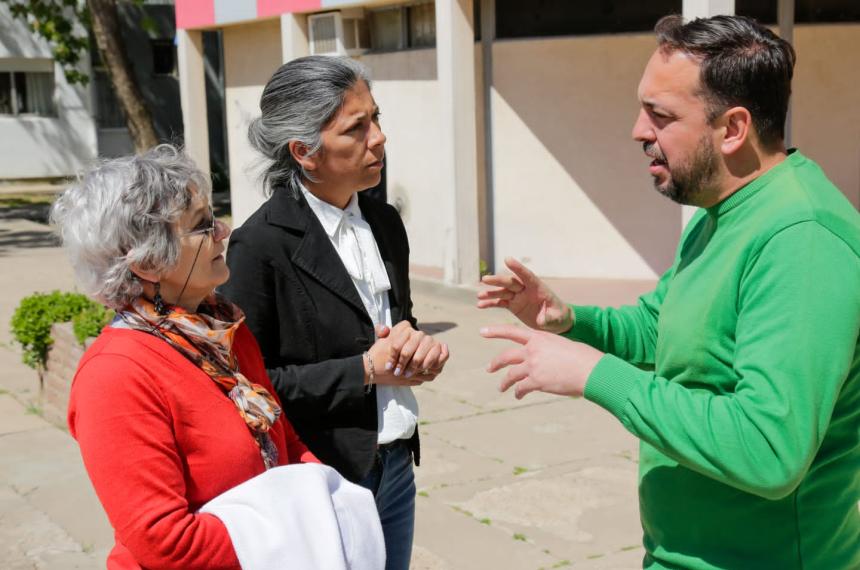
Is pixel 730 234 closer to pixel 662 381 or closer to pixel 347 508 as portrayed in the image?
pixel 662 381

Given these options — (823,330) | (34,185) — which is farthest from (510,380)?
(34,185)

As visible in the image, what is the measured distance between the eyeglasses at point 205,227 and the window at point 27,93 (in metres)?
30.3

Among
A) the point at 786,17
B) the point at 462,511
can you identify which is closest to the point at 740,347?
the point at 462,511

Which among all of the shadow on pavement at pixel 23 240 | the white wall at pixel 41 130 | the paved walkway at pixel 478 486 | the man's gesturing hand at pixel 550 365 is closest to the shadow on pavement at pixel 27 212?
the shadow on pavement at pixel 23 240

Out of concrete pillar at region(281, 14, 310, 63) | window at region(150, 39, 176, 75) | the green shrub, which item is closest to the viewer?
the green shrub

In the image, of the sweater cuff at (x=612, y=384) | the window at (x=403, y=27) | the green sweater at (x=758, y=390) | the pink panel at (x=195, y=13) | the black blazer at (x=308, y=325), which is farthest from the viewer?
the pink panel at (x=195, y=13)

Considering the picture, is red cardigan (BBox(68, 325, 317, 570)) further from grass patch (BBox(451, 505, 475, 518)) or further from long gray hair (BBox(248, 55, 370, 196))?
grass patch (BBox(451, 505, 475, 518))

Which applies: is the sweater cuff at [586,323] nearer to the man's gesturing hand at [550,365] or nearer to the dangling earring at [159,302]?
the man's gesturing hand at [550,365]

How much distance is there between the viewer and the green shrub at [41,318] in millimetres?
7891

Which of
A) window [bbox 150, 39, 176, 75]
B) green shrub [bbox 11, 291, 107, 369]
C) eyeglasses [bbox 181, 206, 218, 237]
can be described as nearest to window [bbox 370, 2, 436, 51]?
green shrub [bbox 11, 291, 107, 369]

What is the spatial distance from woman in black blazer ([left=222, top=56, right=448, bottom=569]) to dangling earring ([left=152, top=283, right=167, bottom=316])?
37cm

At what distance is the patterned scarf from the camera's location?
2328mm

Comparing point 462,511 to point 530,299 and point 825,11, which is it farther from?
point 825,11

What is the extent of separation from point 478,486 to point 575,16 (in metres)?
6.63
